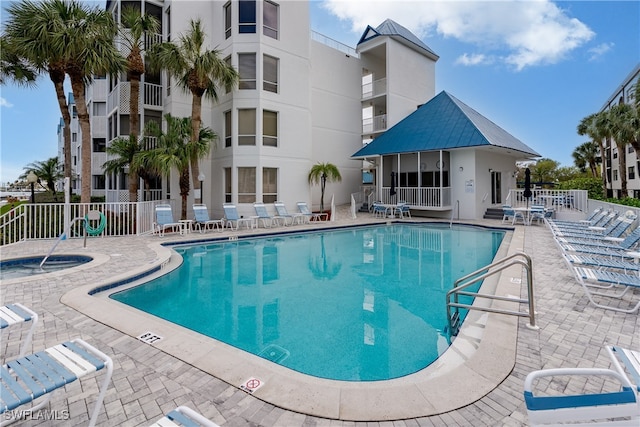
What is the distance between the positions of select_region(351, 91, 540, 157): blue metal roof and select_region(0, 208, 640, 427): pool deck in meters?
12.8

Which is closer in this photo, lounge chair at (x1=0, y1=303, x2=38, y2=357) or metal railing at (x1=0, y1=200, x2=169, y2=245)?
lounge chair at (x1=0, y1=303, x2=38, y2=357)

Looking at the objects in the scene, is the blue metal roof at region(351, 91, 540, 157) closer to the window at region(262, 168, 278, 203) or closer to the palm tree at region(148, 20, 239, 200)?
the window at region(262, 168, 278, 203)

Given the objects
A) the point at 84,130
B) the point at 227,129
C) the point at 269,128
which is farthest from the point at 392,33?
the point at 84,130

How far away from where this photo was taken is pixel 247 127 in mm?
16641

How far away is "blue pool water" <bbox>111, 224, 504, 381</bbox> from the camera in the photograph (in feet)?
13.6

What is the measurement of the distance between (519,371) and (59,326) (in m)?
5.12

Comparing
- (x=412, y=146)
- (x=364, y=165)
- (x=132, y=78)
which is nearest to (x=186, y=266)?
(x=132, y=78)

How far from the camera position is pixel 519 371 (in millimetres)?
3027

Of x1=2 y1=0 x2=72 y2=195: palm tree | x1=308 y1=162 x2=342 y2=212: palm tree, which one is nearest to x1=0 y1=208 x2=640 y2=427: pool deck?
x1=2 y1=0 x2=72 y2=195: palm tree

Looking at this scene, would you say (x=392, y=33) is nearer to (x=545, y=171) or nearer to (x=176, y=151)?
(x=176, y=151)

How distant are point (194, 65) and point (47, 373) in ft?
47.7

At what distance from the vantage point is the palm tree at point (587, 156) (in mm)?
38406

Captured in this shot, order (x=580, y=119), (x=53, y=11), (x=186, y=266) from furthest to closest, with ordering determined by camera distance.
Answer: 1. (x=580, y=119)
2. (x=53, y=11)
3. (x=186, y=266)

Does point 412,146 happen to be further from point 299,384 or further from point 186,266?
point 299,384
